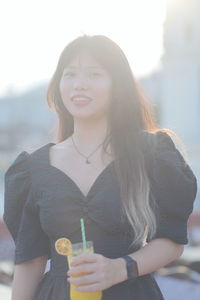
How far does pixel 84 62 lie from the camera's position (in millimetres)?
2543

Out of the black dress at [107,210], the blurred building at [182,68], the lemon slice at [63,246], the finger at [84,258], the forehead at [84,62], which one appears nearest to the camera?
the finger at [84,258]

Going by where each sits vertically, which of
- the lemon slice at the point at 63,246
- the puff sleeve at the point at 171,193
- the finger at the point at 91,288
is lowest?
the finger at the point at 91,288

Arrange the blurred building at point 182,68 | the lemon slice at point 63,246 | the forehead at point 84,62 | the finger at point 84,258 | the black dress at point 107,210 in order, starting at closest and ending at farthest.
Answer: the finger at point 84,258 → the lemon slice at point 63,246 → the black dress at point 107,210 → the forehead at point 84,62 → the blurred building at point 182,68

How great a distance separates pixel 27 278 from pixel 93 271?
0.47 metres

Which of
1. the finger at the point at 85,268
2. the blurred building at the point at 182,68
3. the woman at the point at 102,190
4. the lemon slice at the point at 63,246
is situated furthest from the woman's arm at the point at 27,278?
the blurred building at the point at 182,68

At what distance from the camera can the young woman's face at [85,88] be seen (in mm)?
2492

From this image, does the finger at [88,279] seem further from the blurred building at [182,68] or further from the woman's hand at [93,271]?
the blurred building at [182,68]

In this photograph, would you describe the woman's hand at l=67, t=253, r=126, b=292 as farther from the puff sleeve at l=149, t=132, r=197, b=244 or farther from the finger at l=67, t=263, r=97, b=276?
the puff sleeve at l=149, t=132, r=197, b=244

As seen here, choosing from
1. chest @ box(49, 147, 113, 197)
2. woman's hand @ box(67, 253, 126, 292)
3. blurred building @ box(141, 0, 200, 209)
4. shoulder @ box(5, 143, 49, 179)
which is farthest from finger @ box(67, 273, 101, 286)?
blurred building @ box(141, 0, 200, 209)

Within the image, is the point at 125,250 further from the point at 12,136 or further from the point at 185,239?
the point at 12,136

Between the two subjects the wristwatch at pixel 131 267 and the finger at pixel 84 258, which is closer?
the finger at pixel 84 258

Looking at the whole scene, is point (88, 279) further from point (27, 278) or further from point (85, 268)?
point (27, 278)

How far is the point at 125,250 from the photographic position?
7.95 feet

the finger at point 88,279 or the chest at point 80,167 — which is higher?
the chest at point 80,167
